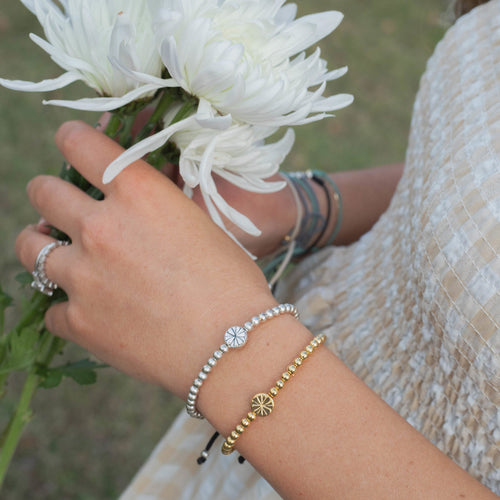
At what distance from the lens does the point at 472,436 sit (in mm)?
777

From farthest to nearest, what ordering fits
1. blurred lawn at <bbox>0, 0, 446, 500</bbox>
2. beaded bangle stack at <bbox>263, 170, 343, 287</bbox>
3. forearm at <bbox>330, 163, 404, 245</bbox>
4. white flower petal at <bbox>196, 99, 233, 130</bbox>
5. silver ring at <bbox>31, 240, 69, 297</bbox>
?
1. blurred lawn at <bbox>0, 0, 446, 500</bbox>
2. forearm at <bbox>330, 163, 404, 245</bbox>
3. beaded bangle stack at <bbox>263, 170, 343, 287</bbox>
4. silver ring at <bbox>31, 240, 69, 297</bbox>
5. white flower petal at <bbox>196, 99, 233, 130</bbox>

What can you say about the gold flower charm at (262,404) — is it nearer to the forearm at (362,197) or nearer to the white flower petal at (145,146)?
the white flower petal at (145,146)

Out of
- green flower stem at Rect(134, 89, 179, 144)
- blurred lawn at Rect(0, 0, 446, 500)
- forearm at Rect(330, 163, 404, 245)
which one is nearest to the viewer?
green flower stem at Rect(134, 89, 179, 144)

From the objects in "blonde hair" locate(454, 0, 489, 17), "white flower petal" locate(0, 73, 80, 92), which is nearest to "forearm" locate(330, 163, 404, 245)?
"blonde hair" locate(454, 0, 489, 17)

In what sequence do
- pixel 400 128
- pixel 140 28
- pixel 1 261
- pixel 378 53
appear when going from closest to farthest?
1. pixel 140 28
2. pixel 1 261
3. pixel 400 128
4. pixel 378 53

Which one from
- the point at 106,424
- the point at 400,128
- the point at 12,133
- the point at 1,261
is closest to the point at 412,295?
the point at 106,424

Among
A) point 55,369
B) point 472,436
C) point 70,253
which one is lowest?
point 55,369

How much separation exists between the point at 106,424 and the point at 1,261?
2.80ft

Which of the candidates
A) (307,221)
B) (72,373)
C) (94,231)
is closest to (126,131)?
(94,231)

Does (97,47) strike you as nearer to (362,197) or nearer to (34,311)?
(34,311)

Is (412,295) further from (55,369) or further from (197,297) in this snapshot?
(55,369)

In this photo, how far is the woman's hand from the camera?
70 centimetres

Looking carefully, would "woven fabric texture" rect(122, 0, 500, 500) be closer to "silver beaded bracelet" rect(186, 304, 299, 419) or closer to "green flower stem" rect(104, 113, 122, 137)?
"silver beaded bracelet" rect(186, 304, 299, 419)

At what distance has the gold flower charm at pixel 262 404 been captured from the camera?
2.15ft
